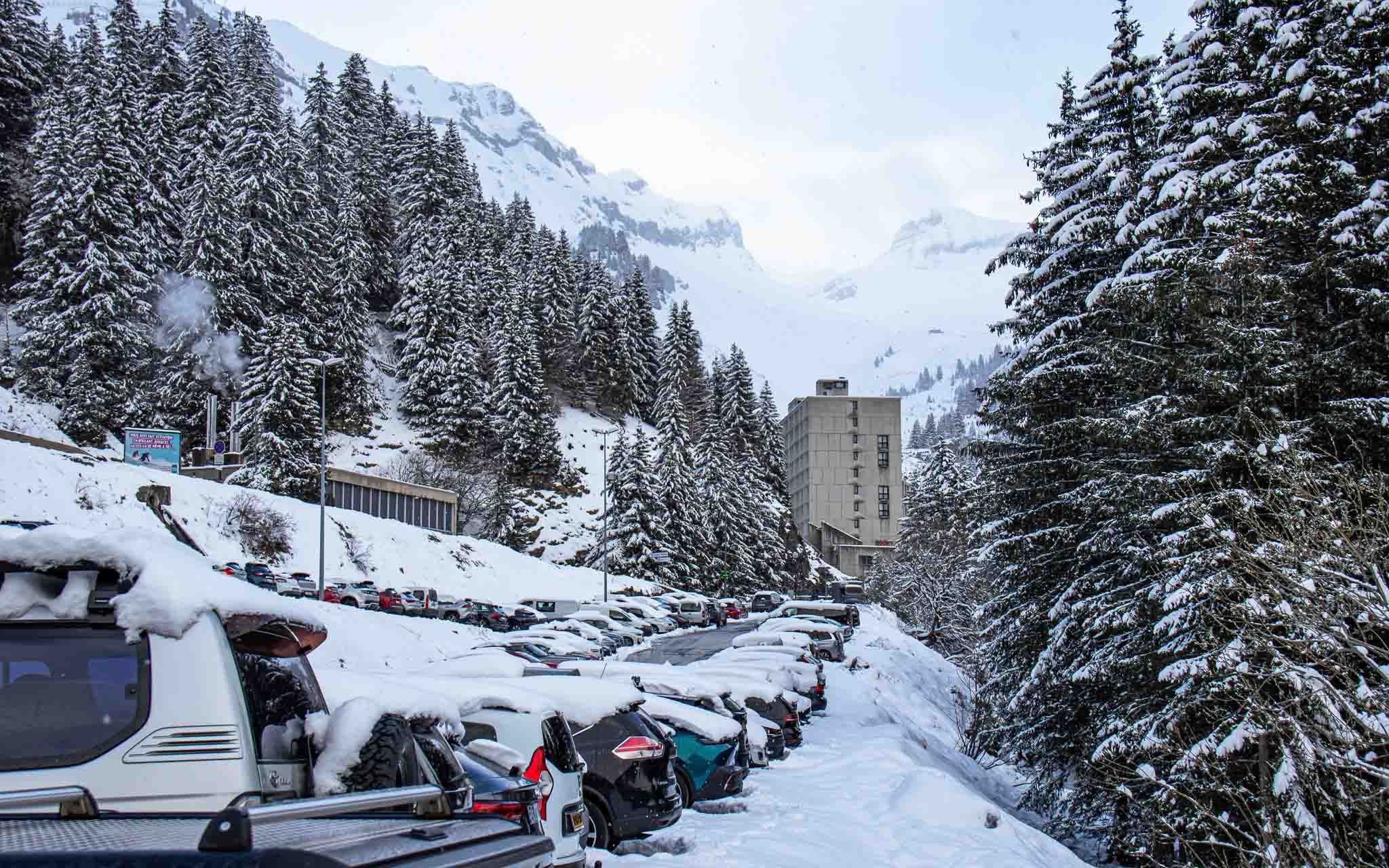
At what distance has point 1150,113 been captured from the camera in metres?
23.0

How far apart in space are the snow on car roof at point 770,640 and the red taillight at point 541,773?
23.8 meters

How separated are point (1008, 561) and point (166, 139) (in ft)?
212

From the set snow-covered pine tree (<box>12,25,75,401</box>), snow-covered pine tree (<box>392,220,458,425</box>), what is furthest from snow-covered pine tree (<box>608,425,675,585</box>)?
snow-covered pine tree (<box>12,25,75,401</box>)

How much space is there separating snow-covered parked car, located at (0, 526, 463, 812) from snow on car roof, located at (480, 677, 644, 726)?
6.86 metres

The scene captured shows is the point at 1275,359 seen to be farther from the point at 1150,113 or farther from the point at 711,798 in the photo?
the point at 711,798

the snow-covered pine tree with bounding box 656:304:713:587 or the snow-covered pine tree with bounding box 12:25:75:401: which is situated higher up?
the snow-covered pine tree with bounding box 12:25:75:401

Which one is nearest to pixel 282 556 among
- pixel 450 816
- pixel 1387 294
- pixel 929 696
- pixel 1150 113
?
pixel 929 696

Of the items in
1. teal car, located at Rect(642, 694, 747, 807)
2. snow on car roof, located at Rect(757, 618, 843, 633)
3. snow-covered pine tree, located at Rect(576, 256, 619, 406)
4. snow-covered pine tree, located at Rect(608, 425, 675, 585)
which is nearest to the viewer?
teal car, located at Rect(642, 694, 747, 807)

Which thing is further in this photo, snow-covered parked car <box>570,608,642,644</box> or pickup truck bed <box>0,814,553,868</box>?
snow-covered parked car <box>570,608,642,644</box>

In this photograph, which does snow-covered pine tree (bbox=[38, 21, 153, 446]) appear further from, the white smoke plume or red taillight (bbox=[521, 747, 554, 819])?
red taillight (bbox=[521, 747, 554, 819])

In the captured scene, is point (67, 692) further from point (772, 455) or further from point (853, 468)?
point (853, 468)

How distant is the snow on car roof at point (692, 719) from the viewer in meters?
13.6

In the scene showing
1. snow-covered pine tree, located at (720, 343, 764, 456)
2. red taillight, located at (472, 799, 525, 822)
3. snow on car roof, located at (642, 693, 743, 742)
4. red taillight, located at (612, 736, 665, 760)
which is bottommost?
snow on car roof, located at (642, 693, 743, 742)

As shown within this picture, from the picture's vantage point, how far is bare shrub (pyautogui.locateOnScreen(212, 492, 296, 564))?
39562 millimetres
